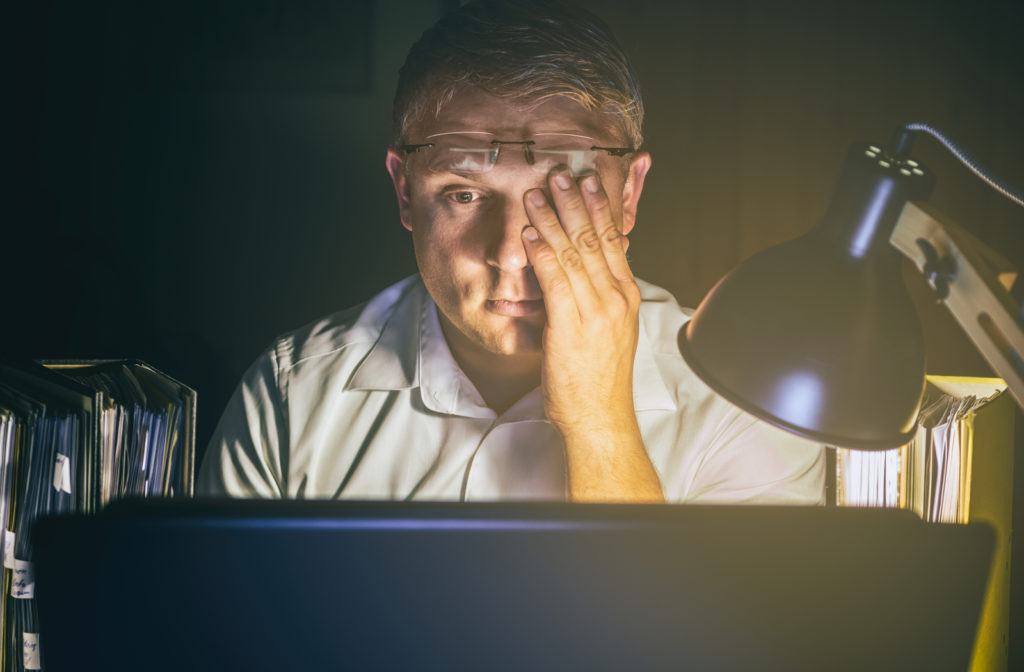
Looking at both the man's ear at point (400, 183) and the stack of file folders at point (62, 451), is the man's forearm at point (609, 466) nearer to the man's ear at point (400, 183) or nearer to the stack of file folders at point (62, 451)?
the man's ear at point (400, 183)

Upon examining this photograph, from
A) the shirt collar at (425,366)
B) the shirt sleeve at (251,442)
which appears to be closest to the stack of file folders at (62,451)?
the shirt sleeve at (251,442)

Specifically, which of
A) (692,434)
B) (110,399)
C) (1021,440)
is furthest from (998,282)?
(110,399)

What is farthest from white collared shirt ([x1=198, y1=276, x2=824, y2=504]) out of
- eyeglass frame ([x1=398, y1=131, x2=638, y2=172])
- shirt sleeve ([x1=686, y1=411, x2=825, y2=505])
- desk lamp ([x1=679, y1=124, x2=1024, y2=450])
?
desk lamp ([x1=679, y1=124, x2=1024, y2=450])

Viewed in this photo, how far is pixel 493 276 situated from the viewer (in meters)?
1.41

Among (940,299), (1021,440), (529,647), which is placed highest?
(940,299)

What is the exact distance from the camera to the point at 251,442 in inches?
59.1

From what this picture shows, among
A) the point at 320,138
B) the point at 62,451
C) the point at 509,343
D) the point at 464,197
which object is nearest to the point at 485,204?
the point at 464,197

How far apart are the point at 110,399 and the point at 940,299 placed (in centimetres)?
131

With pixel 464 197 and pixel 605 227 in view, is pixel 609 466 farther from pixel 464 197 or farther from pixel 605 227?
pixel 464 197

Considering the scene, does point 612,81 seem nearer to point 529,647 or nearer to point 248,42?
point 248,42

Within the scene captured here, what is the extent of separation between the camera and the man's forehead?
137 centimetres

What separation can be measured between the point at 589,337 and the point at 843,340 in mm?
594

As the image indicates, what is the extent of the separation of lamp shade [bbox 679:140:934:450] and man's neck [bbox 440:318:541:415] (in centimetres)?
70

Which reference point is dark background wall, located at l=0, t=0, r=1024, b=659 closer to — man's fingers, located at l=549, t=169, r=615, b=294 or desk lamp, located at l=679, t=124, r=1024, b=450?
man's fingers, located at l=549, t=169, r=615, b=294
